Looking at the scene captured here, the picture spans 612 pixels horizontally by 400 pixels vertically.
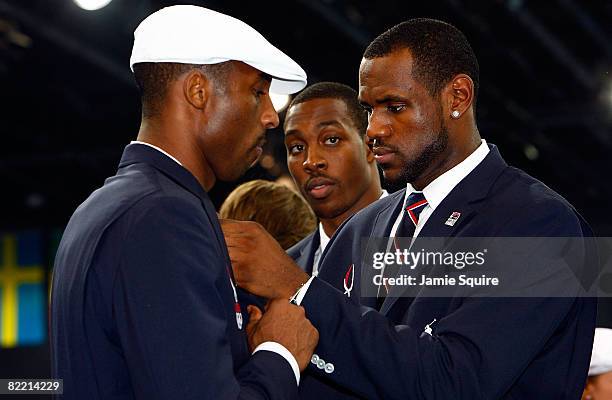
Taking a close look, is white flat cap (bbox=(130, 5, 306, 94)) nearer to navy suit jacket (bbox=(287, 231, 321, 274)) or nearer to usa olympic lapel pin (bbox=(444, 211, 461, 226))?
usa olympic lapel pin (bbox=(444, 211, 461, 226))

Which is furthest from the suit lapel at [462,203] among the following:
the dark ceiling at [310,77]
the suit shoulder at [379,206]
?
the dark ceiling at [310,77]

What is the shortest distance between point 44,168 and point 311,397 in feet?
31.0

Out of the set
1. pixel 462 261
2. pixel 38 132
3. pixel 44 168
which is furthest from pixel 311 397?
pixel 44 168

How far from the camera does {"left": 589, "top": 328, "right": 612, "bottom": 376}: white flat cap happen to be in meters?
3.89

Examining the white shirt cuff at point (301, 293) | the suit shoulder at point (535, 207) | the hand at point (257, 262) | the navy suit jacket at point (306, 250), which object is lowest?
the navy suit jacket at point (306, 250)

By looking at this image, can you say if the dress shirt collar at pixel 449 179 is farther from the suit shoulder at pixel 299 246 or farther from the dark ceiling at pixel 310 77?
the dark ceiling at pixel 310 77

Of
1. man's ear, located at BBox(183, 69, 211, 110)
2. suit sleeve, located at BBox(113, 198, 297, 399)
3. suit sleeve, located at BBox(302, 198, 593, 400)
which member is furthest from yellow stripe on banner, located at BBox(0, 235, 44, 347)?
suit sleeve, located at BBox(113, 198, 297, 399)

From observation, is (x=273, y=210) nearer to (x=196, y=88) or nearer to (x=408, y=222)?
(x=408, y=222)

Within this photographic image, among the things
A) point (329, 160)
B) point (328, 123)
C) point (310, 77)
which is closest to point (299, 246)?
point (329, 160)

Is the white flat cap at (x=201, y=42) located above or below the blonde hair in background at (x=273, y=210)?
above

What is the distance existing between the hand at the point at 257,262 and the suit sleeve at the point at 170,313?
36cm

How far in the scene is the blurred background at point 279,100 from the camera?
285 inches

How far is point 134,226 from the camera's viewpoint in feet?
5.95

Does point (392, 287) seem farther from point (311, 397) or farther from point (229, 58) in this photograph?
point (229, 58)
